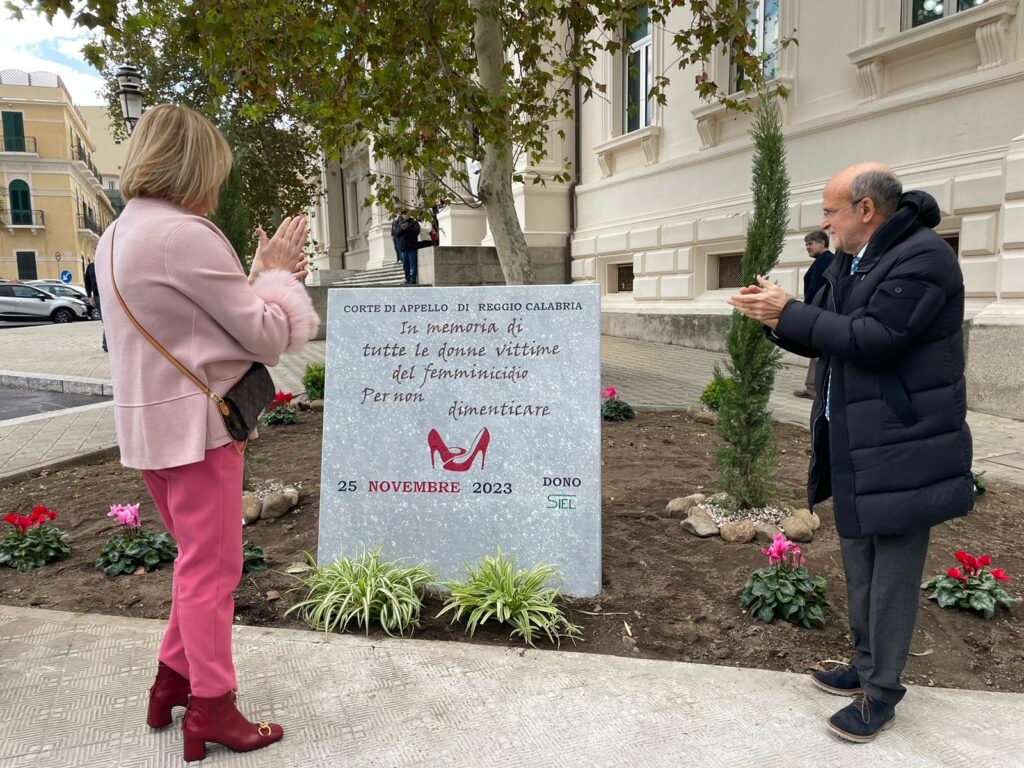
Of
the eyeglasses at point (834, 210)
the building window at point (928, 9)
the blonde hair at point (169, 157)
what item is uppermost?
the building window at point (928, 9)

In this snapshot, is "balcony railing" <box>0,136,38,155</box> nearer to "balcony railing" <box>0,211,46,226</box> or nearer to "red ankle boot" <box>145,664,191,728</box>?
"balcony railing" <box>0,211,46,226</box>

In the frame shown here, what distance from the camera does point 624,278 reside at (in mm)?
15586

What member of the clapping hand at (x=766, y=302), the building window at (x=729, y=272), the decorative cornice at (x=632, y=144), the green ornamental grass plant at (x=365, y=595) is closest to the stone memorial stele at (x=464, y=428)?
the green ornamental grass plant at (x=365, y=595)

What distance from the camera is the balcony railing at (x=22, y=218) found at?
168 feet

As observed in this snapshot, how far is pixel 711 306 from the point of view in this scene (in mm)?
12727

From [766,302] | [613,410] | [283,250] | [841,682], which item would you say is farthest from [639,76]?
[841,682]

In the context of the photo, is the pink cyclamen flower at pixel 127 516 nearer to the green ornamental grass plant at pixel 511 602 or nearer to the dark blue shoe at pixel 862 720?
the green ornamental grass plant at pixel 511 602

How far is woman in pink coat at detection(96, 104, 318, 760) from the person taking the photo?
2008mm

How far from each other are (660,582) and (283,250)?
235 centimetres

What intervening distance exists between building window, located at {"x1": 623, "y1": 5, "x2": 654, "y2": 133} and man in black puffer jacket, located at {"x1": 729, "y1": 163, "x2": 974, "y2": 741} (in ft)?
41.6

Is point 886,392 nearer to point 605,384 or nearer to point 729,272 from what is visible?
point 605,384

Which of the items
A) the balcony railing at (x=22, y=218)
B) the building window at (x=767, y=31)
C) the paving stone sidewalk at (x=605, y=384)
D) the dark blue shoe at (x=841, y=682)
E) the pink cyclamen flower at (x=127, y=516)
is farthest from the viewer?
the balcony railing at (x=22, y=218)

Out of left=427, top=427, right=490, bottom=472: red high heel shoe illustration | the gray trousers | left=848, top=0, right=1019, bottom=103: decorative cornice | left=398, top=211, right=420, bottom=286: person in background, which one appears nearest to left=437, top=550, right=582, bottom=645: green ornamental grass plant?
left=427, top=427, right=490, bottom=472: red high heel shoe illustration

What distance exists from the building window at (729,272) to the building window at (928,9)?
13.8ft
